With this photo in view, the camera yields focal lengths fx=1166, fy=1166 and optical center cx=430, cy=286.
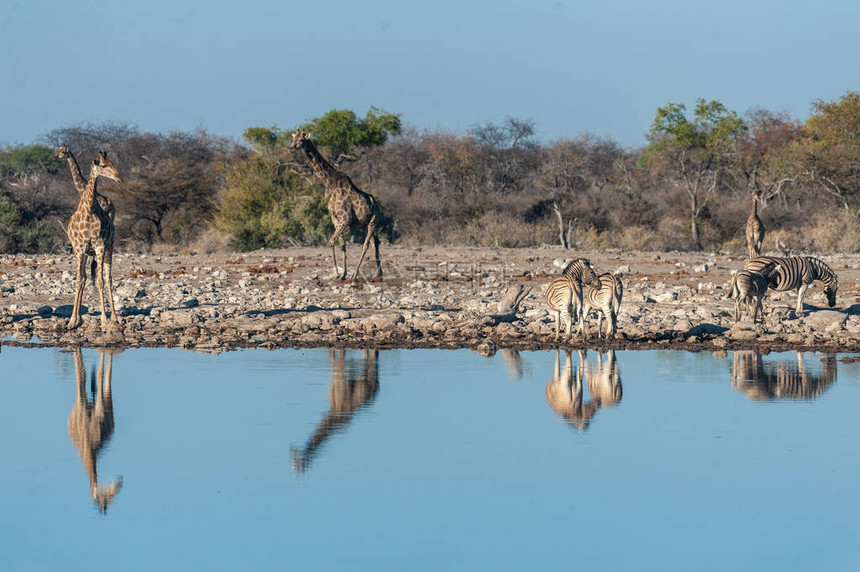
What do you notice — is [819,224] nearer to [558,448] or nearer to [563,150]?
[563,150]

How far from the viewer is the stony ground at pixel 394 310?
14.1 meters

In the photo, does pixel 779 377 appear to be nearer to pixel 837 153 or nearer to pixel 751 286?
pixel 751 286

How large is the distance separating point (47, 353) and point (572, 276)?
239 inches

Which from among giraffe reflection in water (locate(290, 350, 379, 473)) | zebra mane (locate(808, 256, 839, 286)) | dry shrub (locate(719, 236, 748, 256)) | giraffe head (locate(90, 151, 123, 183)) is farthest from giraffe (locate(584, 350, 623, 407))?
dry shrub (locate(719, 236, 748, 256))

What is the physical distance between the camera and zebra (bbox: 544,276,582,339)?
1357 centimetres

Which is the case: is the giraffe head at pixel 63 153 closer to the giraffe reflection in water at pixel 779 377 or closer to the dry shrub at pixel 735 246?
the giraffe reflection in water at pixel 779 377

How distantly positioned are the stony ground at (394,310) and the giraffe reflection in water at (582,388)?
3.70ft

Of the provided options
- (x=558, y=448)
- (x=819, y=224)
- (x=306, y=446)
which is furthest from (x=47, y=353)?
(x=819, y=224)

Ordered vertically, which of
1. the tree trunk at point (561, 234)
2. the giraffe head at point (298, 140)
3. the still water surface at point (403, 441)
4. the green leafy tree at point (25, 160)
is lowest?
the still water surface at point (403, 441)

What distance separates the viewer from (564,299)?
13609mm

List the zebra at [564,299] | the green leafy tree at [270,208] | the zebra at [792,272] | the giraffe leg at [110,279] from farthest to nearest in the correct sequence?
the green leafy tree at [270,208], the zebra at [792,272], the giraffe leg at [110,279], the zebra at [564,299]

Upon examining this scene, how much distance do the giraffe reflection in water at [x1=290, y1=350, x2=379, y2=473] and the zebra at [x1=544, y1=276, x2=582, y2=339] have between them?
220 cm

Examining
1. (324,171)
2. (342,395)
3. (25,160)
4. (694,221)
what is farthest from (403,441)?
(25,160)

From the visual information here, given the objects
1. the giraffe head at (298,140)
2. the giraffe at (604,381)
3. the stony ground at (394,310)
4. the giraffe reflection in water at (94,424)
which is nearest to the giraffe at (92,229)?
the stony ground at (394,310)
